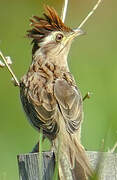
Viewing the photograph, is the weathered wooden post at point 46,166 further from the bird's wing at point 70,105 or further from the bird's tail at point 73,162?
the bird's wing at point 70,105

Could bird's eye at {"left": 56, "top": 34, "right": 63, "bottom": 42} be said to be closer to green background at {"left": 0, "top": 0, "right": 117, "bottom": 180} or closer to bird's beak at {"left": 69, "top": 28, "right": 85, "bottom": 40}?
bird's beak at {"left": 69, "top": 28, "right": 85, "bottom": 40}

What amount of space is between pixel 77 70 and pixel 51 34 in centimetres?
346

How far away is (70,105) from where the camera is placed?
678 cm

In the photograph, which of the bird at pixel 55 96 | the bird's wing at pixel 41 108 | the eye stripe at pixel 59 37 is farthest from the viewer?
the eye stripe at pixel 59 37

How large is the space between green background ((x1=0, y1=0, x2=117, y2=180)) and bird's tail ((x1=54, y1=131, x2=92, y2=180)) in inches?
11.3

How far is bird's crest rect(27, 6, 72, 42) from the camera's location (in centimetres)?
729

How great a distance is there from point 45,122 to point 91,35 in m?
6.18

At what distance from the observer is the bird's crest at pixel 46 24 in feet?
23.9

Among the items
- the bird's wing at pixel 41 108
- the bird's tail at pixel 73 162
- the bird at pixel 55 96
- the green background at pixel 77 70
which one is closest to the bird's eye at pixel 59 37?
the bird at pixel 55 96

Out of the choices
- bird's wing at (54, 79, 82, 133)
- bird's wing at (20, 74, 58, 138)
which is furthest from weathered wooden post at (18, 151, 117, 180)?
bird's wing at (54, 79, 82, 133)

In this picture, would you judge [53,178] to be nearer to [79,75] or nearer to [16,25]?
[79,75]

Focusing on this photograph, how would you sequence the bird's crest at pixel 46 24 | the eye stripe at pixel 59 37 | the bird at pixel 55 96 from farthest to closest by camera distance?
the eye stripe at pixel 59 37
the bird's crest at pixel 46 24
the bird at pixel 55 96

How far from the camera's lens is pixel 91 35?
500 inches

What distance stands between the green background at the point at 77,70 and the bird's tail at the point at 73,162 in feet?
0.94
